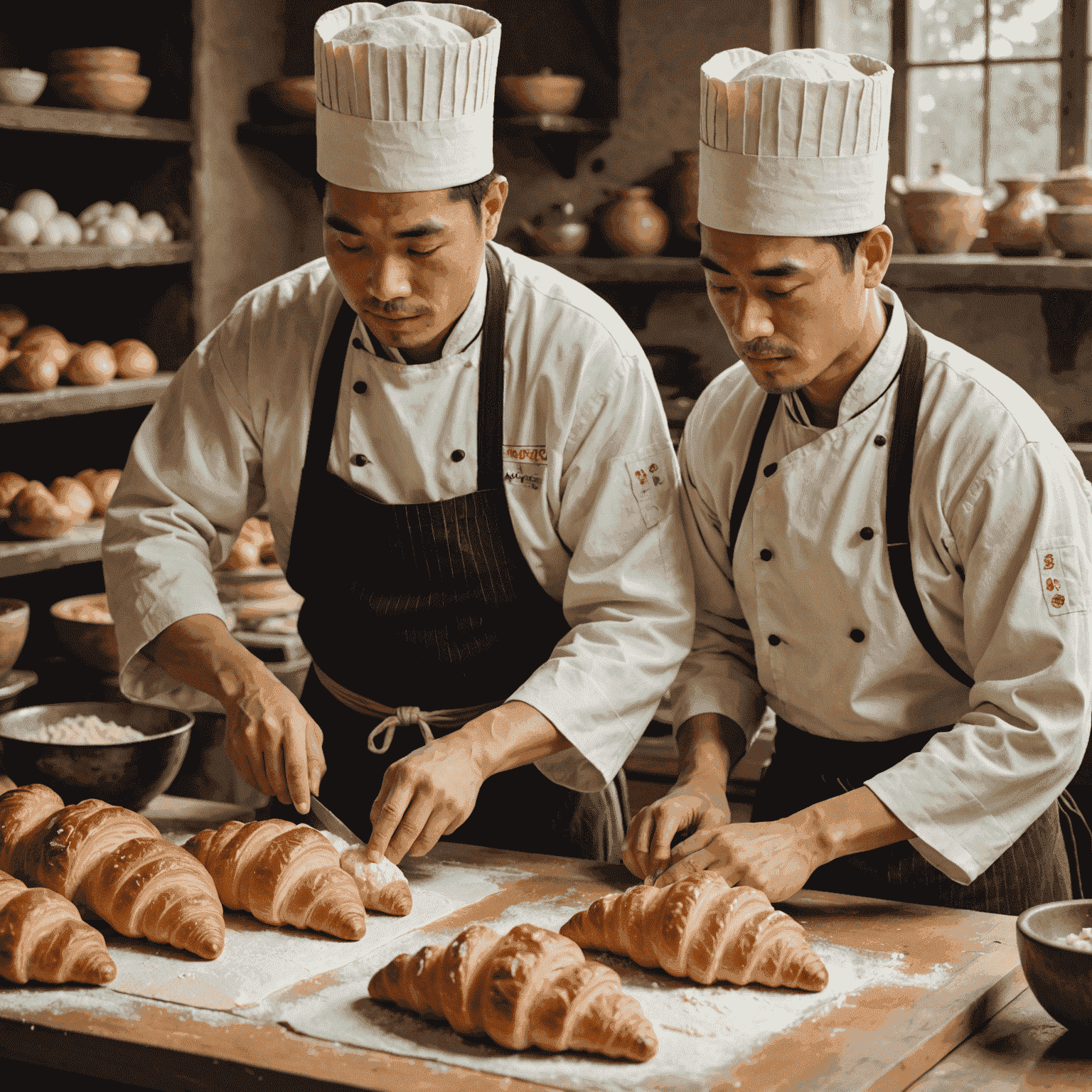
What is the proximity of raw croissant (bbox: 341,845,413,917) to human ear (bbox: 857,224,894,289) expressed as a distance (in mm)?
1093

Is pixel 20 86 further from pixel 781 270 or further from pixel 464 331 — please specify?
pixel 781 270

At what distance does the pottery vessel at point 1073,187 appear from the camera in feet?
14.6

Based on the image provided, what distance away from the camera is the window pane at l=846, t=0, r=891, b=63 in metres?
5.11

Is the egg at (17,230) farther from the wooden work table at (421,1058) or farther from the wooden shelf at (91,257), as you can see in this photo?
the wooden work table at (421,1058)

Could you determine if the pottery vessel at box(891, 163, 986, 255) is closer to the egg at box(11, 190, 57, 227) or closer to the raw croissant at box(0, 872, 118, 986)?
the egg at box(11, 190, 57, 227)

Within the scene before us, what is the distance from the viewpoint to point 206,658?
2.28m

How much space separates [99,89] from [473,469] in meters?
2.73

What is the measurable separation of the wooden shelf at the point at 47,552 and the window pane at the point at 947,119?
3.11 m

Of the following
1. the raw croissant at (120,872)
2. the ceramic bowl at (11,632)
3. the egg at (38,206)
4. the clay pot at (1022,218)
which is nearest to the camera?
the raw croissant at (120,872)

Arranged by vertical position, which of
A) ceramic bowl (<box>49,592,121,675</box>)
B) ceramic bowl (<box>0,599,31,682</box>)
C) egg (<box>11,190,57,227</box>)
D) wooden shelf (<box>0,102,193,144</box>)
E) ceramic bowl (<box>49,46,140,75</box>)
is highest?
ceramic bowl (<box>49,46,140,75</box>)

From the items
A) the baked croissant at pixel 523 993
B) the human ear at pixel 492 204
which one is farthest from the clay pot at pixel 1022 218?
the baked croissant at pixel 523 993

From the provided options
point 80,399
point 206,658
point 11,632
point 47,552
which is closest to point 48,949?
point 206,658

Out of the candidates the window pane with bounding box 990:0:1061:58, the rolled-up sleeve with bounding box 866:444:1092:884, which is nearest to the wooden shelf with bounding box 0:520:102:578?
the rolled-up sleeve with bounding box 866:444:1092:884

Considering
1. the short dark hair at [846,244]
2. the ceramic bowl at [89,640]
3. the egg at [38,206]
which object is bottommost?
the ceramic bowl at [89,640]
